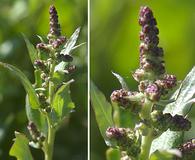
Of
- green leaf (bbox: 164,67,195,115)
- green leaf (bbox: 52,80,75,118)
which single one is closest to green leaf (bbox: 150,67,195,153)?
green leaf (bbox: 164,67,195,115)

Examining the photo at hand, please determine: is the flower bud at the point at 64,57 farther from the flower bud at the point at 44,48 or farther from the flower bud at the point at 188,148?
the flower bud at the point at 188,148

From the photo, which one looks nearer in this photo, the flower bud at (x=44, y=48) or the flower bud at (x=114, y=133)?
the flower bud at (x=114, y=133)

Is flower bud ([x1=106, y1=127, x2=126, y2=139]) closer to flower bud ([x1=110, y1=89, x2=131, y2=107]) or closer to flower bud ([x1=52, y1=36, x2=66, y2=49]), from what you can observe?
flower bud ([x1=110, y1=89, x2=131, y2=107])

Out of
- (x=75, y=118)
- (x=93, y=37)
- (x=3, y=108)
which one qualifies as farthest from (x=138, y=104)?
(x=3, y=108)

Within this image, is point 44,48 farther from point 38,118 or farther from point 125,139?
point 125,139

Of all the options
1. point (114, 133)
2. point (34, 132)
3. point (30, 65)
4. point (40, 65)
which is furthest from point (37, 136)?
point (30, 65)

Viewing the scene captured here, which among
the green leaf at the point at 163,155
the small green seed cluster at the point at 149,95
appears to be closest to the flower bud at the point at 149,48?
the small green seed cluster at the point at 149,95

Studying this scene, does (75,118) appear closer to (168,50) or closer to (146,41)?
(168,50)
